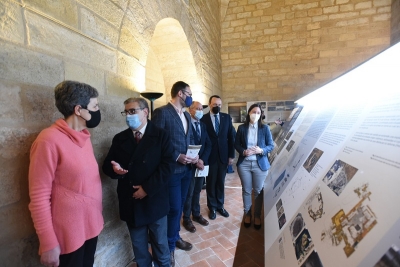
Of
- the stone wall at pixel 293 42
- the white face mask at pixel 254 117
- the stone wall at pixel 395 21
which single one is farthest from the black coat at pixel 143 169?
the stone wall at pixel 395 21

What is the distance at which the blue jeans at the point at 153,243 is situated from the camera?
149 centimetres

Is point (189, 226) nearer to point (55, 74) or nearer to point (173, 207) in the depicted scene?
point (173, 207)

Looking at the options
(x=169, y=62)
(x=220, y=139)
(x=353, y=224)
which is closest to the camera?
(x=353, y=224)

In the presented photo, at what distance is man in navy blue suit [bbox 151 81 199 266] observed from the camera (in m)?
1.79

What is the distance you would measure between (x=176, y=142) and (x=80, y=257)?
111 cm

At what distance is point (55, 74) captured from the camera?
45.6 inches

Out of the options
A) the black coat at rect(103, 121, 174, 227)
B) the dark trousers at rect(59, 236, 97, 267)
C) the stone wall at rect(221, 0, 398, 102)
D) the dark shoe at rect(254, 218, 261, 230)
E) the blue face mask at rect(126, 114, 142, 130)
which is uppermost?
the stone wall at rect(221, 0, 398, 102)

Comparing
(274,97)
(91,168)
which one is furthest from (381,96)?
(274,97)

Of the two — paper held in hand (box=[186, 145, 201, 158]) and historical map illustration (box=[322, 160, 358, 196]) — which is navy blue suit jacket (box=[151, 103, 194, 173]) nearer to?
paper held in hand (box=[186, 145, 201, 158])

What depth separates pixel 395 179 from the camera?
496mm

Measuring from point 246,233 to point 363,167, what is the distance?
192 centimetres

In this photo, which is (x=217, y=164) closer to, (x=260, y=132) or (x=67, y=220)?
(x=260, y=132)

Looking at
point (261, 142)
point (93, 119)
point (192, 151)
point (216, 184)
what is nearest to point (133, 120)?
point (93, 119)

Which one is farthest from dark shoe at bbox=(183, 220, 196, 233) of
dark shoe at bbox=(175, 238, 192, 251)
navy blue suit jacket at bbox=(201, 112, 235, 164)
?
navy blue suit jacket at bbox=(201, 112, 235, 164)
